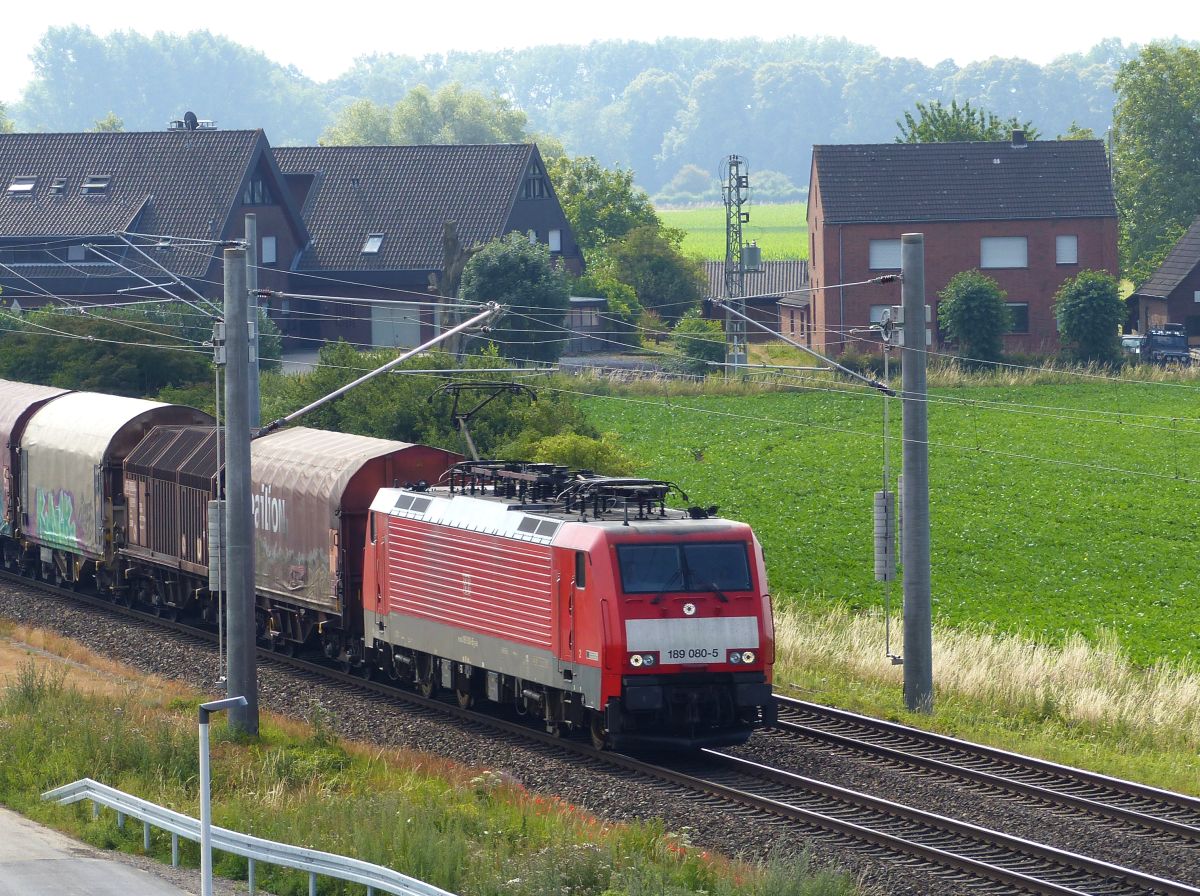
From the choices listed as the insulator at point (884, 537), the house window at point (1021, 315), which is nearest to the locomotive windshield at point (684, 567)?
the insulator at point (884, 537)

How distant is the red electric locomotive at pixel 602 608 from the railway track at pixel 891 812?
0.39 m

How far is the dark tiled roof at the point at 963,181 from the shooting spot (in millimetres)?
76062

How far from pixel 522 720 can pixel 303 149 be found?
2455 inches

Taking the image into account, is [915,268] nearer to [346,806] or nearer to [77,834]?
[346,806]

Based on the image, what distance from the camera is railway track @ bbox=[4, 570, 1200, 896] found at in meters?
15.9

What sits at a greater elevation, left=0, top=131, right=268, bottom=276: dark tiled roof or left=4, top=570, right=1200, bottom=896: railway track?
left=0, top=131, right=268, bottom=276: dark tiled roof

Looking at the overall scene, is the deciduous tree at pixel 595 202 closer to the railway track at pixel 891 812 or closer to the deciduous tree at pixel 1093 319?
the deciduous tree at pixel 1093 319

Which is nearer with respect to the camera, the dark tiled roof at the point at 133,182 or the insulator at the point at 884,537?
the insulator at the point at 884,537

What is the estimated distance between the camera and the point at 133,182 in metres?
71.3

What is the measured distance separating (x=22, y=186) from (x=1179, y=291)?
4992cm

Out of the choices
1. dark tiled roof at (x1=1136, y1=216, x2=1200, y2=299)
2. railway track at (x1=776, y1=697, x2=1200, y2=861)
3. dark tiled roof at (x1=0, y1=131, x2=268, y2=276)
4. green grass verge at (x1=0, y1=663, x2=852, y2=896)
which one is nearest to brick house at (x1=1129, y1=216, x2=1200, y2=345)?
dark tiled roof at (x1=1136, y1=216, x2=1200, y2=299)

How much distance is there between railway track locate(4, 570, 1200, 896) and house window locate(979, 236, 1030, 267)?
5565 cm

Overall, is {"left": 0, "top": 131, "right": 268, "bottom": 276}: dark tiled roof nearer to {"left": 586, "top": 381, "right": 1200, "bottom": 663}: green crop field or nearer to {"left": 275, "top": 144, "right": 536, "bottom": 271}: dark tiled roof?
{"left": 275, "top": 144, "right": 536, "bottom": 271}: dark tiled roof

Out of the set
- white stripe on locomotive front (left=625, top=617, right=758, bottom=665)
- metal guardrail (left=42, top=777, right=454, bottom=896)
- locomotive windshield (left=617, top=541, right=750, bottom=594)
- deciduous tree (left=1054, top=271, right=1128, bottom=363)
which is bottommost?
metal guardrail (left=42, top=777, right=454, bottom=896)
